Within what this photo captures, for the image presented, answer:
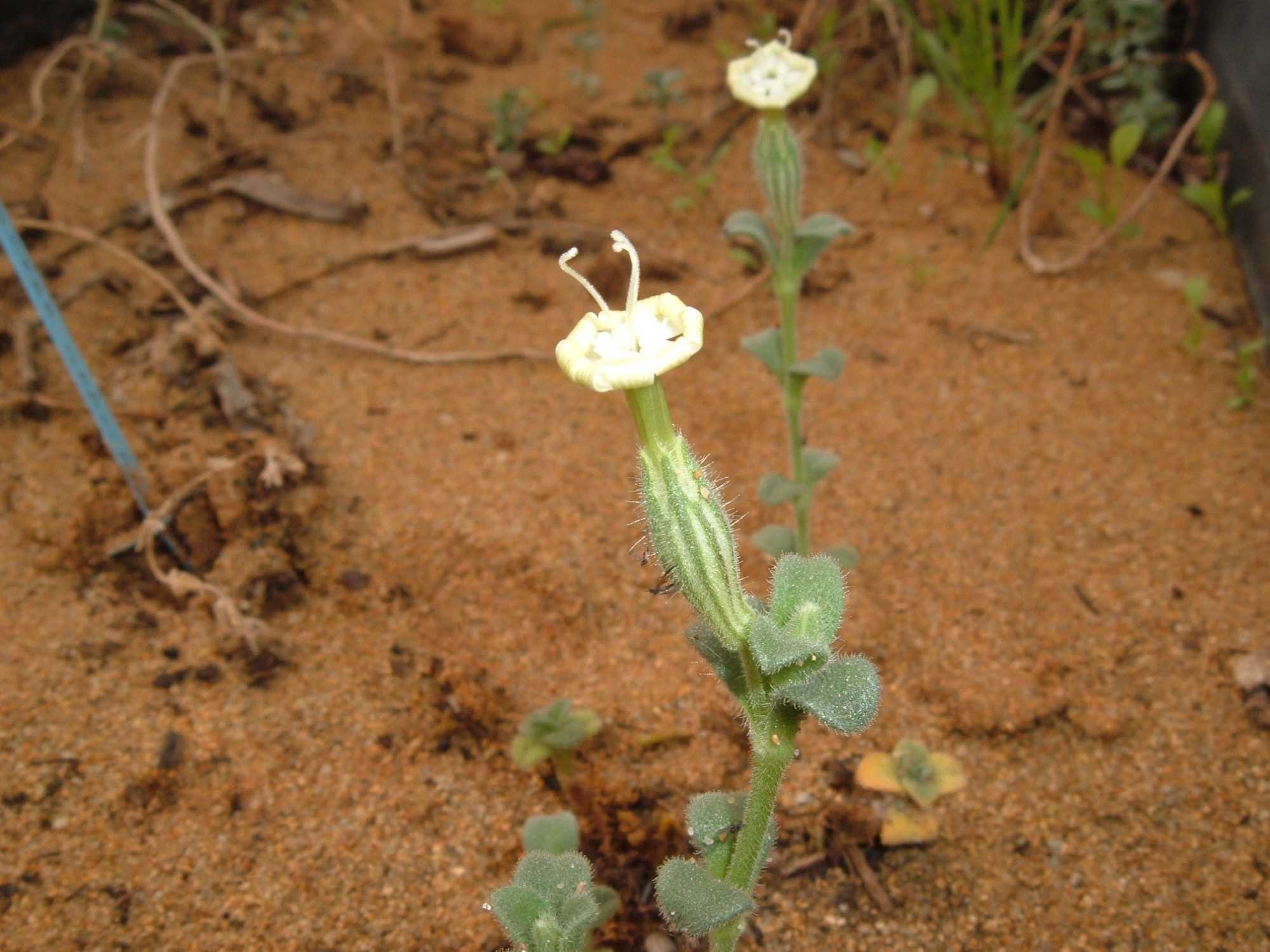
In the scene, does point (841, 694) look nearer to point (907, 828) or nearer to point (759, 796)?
point (759, 796)

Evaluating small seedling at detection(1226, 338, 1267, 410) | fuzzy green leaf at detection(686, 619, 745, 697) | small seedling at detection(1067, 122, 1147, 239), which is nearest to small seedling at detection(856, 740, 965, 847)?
fuzzy green leaf at detection(686, 619, 745, 697)

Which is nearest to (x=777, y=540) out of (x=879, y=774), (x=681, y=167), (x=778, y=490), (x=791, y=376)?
(x=778, y=490)

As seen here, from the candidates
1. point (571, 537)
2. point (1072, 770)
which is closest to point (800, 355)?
point (571, 537)

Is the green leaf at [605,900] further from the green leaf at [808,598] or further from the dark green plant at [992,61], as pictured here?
the dark green plant at [992,61]

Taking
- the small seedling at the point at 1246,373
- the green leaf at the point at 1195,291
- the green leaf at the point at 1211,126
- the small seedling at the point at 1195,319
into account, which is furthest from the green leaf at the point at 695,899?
the green leaf at the point at 1211,126

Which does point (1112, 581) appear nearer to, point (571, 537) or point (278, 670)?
point (571, 537)

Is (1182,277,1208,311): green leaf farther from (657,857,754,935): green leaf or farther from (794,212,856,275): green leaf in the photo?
(657,857,754,935): green leaf
